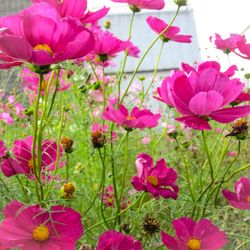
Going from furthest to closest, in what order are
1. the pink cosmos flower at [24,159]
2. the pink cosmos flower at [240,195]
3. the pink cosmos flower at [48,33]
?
the pink cosmos flower at [240,195] → the pink cosmos flower at [24,159] → the pink cosmos flower at [48,33]

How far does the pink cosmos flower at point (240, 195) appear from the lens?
0.56 metres

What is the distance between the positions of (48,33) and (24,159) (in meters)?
0.16

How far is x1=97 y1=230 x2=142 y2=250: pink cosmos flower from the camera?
41 centimetres

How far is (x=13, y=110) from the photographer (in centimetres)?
189

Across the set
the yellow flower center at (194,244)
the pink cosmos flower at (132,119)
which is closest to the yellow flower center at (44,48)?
the pink cosmos flower at (132,119)

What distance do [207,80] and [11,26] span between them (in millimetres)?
198

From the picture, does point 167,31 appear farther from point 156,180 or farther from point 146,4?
point 156,180

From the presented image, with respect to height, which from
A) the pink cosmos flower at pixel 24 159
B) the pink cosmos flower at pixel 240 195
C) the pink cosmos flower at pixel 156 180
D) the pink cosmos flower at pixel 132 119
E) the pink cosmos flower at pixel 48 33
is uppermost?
the pink cosmos flower at pixel 48 33

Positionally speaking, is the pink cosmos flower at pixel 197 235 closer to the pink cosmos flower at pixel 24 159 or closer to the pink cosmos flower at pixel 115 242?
the pink cosmos flower at pixel 115 242

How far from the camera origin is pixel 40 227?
398 mm

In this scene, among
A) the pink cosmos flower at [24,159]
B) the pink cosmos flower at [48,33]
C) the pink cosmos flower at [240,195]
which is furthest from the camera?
the pink cosmos flower at [240,195]

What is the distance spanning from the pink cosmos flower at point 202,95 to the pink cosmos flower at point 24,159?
0.15m

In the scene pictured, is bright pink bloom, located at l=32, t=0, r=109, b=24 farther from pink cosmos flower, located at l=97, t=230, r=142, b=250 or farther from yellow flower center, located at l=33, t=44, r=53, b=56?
pink cosmos flower, located at l=97, t=230, r=142, b=250

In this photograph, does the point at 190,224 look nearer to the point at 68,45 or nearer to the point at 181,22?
the point at 68,45
